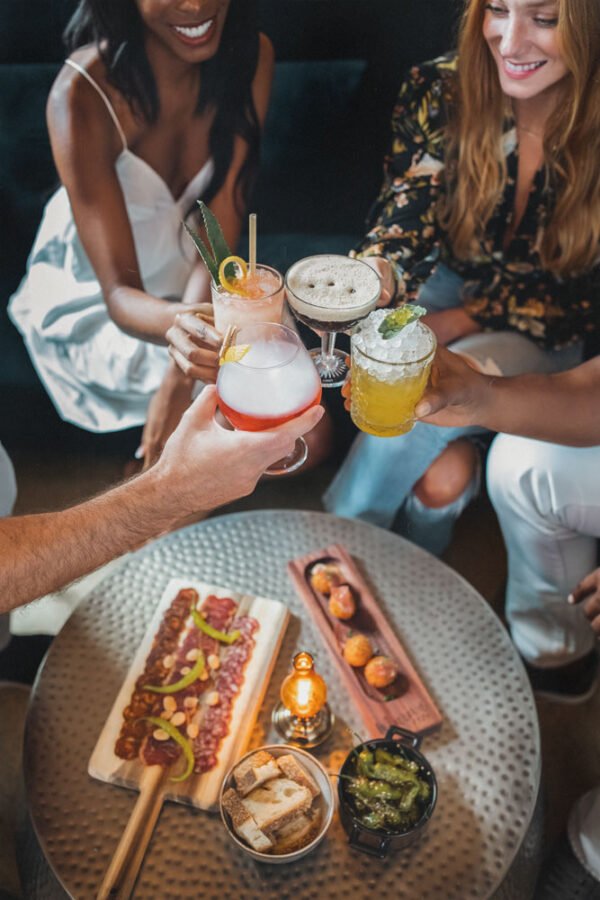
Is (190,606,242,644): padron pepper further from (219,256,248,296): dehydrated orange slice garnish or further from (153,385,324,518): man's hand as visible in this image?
(219,256,248,296): dehydrated orange slice garnish

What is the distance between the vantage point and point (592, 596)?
1972mm

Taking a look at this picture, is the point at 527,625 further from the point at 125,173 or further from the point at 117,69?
the point at 117,69

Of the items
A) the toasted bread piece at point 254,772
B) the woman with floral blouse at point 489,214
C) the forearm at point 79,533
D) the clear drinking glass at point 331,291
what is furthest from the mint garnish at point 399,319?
the toasted bread piece at point 254,772

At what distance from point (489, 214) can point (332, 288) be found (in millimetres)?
700

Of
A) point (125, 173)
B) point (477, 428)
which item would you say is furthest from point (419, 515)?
point (125, 173)

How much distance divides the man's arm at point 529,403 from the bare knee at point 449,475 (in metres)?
0.47

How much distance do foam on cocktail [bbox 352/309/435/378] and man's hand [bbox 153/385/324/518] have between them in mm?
167

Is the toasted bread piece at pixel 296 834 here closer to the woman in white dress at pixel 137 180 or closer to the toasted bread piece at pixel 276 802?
the toasted bread piece at pixel 276 802

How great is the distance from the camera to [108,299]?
215cm

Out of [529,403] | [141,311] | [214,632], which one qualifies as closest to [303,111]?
[141,311]

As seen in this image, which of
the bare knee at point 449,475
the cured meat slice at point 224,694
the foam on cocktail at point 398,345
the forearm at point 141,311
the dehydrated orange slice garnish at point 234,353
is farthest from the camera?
the bare knee at point 449,475

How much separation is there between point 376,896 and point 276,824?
0.24 metres

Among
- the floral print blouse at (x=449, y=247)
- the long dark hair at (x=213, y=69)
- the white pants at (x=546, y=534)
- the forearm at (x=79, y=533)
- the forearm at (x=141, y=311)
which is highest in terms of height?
the long dark hair at (x=213, y=69)

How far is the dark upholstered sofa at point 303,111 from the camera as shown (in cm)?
181
